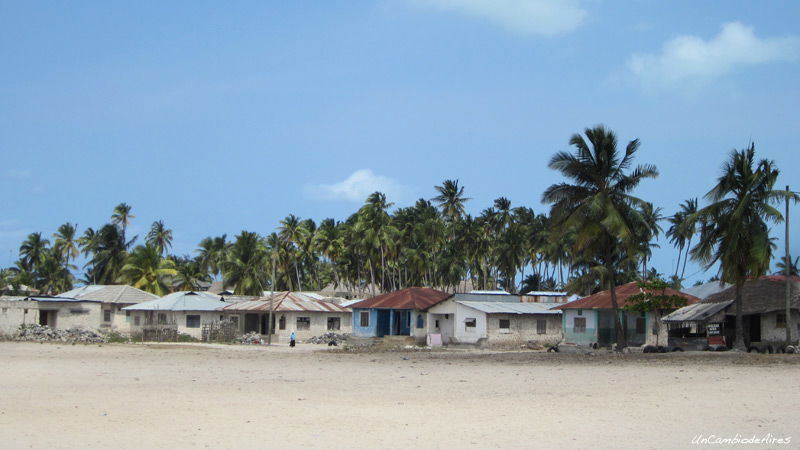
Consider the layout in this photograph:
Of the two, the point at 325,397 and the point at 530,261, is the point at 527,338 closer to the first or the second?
the point at 325,397

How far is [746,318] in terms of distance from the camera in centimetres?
4338

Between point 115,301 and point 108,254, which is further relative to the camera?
point 108,254

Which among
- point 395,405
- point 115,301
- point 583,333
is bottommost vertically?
point 395,405

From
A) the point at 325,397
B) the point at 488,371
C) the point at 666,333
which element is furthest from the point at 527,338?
the point at 325,397

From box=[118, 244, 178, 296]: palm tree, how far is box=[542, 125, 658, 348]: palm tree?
47784 millimetres

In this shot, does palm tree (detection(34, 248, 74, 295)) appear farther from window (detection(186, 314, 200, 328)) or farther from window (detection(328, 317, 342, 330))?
window (detection(328, 317, 342, 330))

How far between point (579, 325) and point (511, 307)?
16.6 ft

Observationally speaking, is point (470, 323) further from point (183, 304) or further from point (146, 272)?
point (146, 272)

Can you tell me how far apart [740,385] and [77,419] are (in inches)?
625

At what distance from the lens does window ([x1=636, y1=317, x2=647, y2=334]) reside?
4953 centimetres

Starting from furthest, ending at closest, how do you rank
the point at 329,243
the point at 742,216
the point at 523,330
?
the point at 329,243 < the point at 523,330 < the point at 742,216

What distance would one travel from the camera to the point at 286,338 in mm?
58219

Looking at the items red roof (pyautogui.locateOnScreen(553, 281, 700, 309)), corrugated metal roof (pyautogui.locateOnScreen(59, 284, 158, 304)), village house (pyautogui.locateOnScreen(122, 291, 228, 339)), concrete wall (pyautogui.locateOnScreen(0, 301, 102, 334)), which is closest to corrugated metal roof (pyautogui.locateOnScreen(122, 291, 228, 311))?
village house (pyautogui.locateOnScreen(122, 291, 228, 339))

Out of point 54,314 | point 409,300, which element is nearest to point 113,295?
point 54,314
